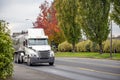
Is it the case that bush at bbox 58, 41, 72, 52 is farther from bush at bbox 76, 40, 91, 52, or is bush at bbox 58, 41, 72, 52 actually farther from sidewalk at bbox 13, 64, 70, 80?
sidewalk at bbox 13, 64, 70, 80

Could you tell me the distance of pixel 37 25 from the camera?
80.4 m

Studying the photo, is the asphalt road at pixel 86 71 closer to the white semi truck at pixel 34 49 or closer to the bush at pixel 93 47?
the white semi truck at pixel 34 49

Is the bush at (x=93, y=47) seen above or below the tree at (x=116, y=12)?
below

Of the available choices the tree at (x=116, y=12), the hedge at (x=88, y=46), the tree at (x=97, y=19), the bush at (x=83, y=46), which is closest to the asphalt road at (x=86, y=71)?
the tree at (x=116, y=12)

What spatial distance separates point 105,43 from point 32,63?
28861 mm

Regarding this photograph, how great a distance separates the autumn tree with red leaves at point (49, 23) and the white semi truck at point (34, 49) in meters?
35.0

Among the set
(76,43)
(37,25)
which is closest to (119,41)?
(76,43)

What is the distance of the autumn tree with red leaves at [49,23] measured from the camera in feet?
246

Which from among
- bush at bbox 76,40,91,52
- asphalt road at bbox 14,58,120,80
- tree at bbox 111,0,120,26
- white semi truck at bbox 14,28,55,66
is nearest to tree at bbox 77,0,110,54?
tree at bbox 111,0,120,26

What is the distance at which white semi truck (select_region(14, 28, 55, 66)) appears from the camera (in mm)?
34312

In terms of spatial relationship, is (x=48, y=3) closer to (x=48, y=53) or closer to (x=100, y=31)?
(x=100, y=31)

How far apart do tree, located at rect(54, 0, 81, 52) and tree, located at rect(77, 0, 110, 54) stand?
11281 millimetres

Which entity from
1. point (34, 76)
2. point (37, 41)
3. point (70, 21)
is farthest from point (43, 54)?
point (70, 21)

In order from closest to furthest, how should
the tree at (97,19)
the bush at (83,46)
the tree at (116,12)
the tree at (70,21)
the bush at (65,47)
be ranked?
the tree at (116,12) → the tree at (97,19) → the bush at (83,46) → the tree at (70,21) → the bush at (65,47)
